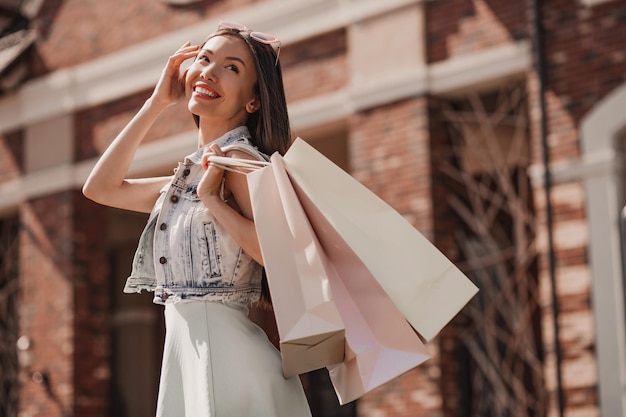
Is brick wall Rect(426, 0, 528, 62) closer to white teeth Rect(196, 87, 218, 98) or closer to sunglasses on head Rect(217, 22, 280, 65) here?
sunglasses on head Rect(217, 22, 280, 65)

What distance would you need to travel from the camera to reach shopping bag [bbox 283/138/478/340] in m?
2.63

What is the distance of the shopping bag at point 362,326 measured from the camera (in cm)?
262

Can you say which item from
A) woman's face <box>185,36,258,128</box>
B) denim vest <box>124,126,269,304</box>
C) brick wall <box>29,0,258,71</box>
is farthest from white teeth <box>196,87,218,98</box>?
brick wall <box>29,0,258,71</box>

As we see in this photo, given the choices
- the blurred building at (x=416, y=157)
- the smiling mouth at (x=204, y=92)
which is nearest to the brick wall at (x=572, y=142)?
the blurred building at (x=416, y=157)

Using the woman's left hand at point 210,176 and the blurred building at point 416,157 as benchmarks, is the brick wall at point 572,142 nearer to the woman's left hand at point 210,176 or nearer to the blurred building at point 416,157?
the blurred building at point 416,157

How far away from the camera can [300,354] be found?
2.65 meters

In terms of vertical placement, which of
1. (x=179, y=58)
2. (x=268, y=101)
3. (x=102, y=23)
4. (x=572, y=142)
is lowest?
(x=268, y=101)

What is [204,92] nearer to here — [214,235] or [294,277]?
[214,235]

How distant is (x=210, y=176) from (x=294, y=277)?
0.36 m

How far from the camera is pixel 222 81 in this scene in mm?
2971

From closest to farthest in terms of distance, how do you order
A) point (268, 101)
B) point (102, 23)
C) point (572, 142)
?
point (268, 101) → point (572, 142) → point (102, 23)

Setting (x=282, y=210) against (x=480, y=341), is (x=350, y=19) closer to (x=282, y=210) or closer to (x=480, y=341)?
(x=480, y=341)

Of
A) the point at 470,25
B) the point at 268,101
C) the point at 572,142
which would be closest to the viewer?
the point at 268,101

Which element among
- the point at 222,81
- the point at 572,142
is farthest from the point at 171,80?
Result: the point at 572,142
